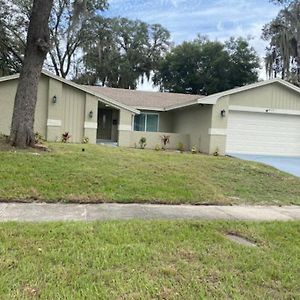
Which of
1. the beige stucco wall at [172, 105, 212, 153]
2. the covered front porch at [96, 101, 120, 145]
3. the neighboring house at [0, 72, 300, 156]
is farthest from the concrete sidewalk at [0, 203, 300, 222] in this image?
the covered front porch at [96, 101, 120, 145]

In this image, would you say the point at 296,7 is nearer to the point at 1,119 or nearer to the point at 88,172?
the point at 1,119

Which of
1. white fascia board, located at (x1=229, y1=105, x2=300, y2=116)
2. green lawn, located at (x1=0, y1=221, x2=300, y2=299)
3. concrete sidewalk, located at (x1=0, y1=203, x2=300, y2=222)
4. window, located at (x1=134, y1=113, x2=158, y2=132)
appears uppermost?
white fascia board, located at (x1=229, y1=105, x2=300, y2=116)

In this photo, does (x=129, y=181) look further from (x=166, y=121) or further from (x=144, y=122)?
(x=166, y=121)

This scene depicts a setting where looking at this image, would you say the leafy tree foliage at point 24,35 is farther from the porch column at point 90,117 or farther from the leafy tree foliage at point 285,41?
the leafy tree foliage at point 285,41

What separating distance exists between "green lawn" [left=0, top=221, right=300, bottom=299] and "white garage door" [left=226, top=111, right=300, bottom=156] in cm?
1312

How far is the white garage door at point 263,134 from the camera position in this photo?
18250 millimetres

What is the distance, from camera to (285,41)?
26109 millimetres

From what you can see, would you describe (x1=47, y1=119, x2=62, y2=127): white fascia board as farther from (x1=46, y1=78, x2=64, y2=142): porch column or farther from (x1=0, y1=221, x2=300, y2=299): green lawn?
(x1=0, y1=221, x2=300, y2=299): green lawn

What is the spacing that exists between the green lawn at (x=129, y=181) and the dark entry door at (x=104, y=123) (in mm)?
11958

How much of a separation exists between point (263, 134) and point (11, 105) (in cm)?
1240

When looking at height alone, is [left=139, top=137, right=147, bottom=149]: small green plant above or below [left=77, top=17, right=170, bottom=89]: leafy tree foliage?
below

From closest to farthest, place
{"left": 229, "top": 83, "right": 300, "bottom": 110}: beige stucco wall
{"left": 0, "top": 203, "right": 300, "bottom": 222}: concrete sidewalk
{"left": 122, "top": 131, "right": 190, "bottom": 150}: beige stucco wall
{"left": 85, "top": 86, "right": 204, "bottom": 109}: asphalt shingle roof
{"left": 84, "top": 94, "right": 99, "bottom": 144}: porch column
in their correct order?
1. {"left": 0, "top": 203, "right": 300, "bottom": 222}: concrete sidewalk
2. {"left": 229, "top": 83, "right": 300, "bottom": 110}: beige stucco wall
3. {"left": 84, "top": 94, "right": 99, "bottom": 144}: porch column
4. {"left": 122, "top": 131, "right": 190, "bottom": 150}: beige stucco wall
5. {"left": 85, "top": 86, "right": 204, "bottom": 109}: asphalt shingle roof

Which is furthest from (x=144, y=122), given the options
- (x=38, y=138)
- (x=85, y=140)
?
(x=38, y=138)

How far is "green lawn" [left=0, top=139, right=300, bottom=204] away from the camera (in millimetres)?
7598
